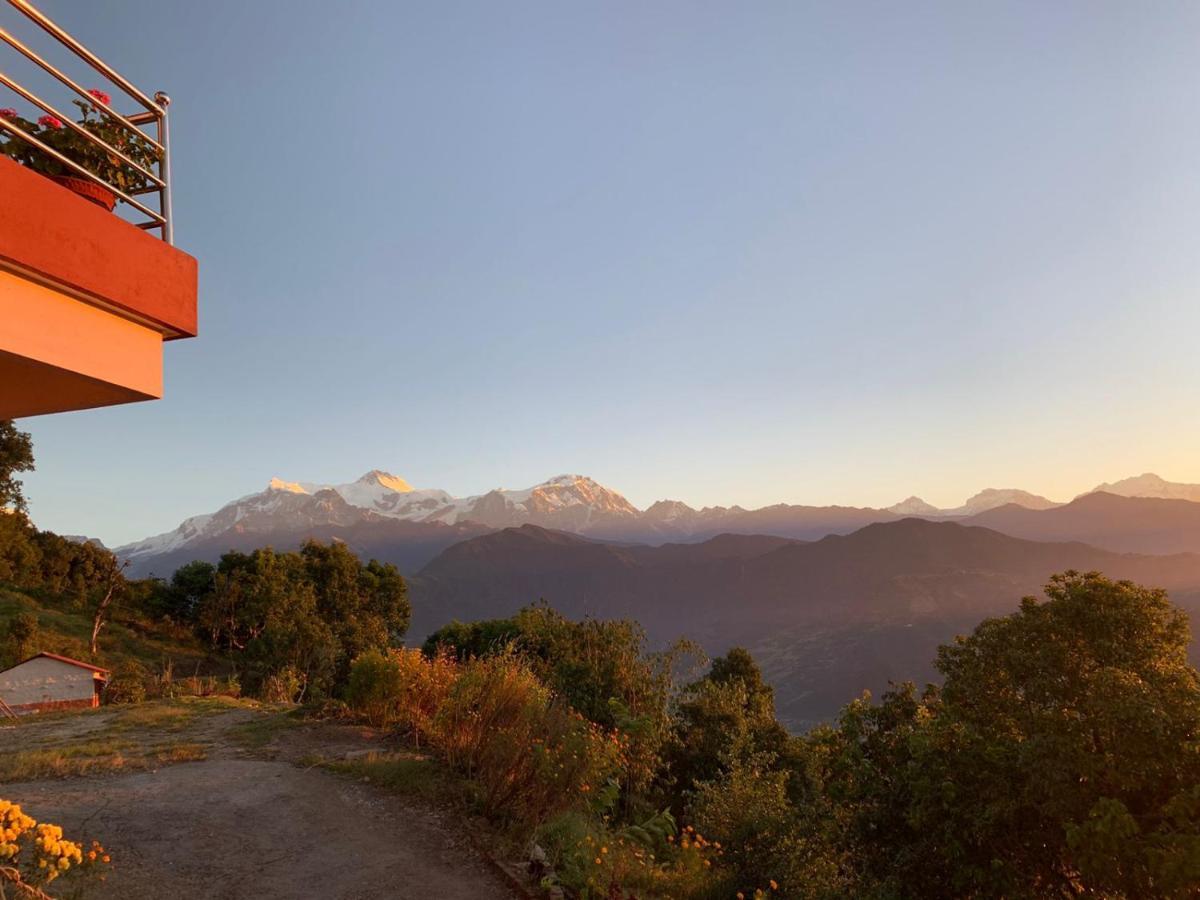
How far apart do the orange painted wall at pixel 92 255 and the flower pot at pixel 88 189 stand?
0.77ft

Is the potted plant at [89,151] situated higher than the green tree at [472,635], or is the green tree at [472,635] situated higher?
the potted plant at [89,151]

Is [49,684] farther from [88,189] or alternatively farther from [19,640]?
[88,189]

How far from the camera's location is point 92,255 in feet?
11.7

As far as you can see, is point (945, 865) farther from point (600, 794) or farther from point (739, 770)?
point (739, 770)

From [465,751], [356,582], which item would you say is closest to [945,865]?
[465,751]

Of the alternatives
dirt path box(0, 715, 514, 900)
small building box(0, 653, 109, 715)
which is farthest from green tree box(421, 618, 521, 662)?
dirt path box(0, 715, 514, 900)

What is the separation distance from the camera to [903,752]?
696cm

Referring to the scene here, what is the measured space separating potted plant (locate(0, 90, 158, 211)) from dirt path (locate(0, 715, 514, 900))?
4573 mm

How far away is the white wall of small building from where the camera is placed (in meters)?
26.1

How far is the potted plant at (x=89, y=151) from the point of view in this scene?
373cm

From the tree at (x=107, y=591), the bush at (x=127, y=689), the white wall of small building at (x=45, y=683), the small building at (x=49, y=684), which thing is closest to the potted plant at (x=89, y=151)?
the bush at (x=127, y=689)

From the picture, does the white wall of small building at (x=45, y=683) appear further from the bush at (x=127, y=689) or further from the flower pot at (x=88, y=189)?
the flower pot at (x=88, y=189)

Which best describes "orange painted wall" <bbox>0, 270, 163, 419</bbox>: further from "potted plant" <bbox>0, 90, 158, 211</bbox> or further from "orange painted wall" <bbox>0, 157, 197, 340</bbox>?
"potted plant" <bbox>0, 90, 158, 211</bbox>

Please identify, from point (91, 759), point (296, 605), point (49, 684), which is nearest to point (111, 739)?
point (91, 759)
